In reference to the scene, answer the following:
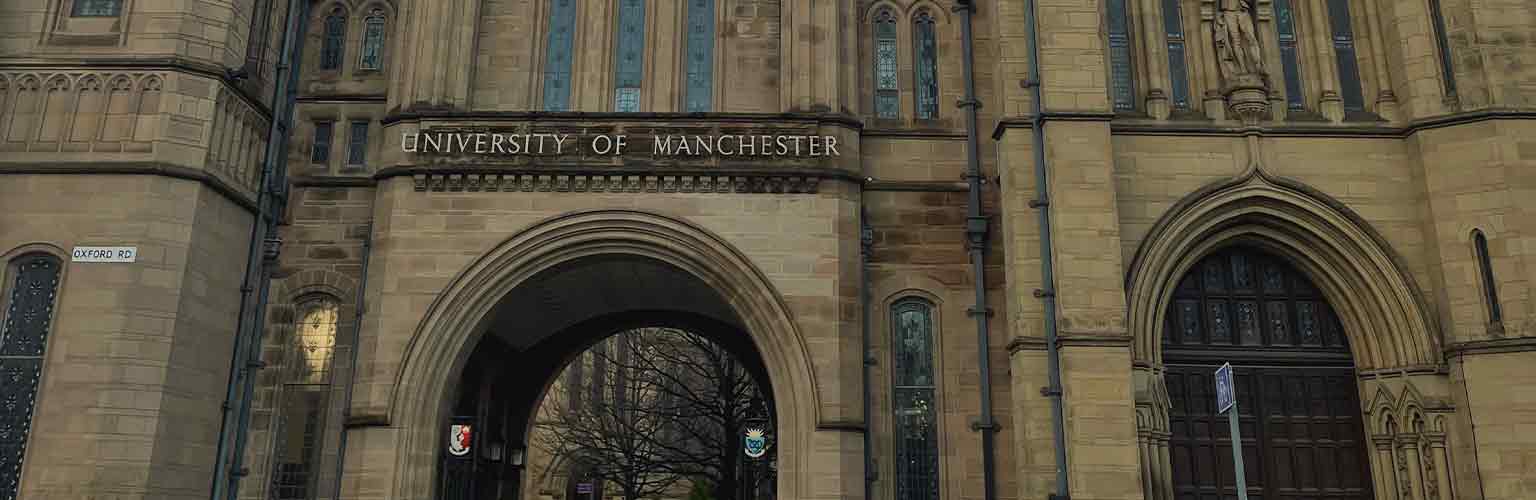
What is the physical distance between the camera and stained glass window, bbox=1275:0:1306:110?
15852mm

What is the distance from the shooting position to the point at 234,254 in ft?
49.8

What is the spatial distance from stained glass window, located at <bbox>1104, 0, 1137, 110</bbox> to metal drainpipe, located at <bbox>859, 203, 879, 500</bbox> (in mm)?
3949

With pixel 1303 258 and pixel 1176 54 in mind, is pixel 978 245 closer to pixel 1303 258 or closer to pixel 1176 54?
pixel 1176 54

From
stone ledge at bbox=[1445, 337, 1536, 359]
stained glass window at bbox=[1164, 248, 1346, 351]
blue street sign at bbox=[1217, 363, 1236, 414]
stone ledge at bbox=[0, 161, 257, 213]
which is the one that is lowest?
blue street sign at bbox=[1217, 363, 1236, 414]

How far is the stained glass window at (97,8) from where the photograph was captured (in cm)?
1504

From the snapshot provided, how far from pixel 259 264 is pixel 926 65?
10.2m

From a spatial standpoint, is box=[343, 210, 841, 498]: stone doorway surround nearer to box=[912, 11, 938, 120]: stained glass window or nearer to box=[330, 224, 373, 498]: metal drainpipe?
box=[330, 224, 373, 498]: metal drainpipe

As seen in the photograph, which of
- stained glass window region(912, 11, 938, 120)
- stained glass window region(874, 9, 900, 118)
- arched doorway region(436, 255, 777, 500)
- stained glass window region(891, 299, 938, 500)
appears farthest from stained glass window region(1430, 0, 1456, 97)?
arched doorway region(436, 255, 777, 500)

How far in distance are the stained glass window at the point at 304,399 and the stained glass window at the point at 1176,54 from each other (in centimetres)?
1247

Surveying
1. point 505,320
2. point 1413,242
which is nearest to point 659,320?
point 505,320

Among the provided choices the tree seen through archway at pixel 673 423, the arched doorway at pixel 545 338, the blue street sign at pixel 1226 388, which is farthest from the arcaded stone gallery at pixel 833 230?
the tree seen through archway at pixel 673 423

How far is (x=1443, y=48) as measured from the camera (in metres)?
15.0

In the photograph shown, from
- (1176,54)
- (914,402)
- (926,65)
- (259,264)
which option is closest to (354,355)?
(259,264)

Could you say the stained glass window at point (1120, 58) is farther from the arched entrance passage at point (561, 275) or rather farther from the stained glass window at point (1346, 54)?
the arched entrance passage at point (561, 275)
